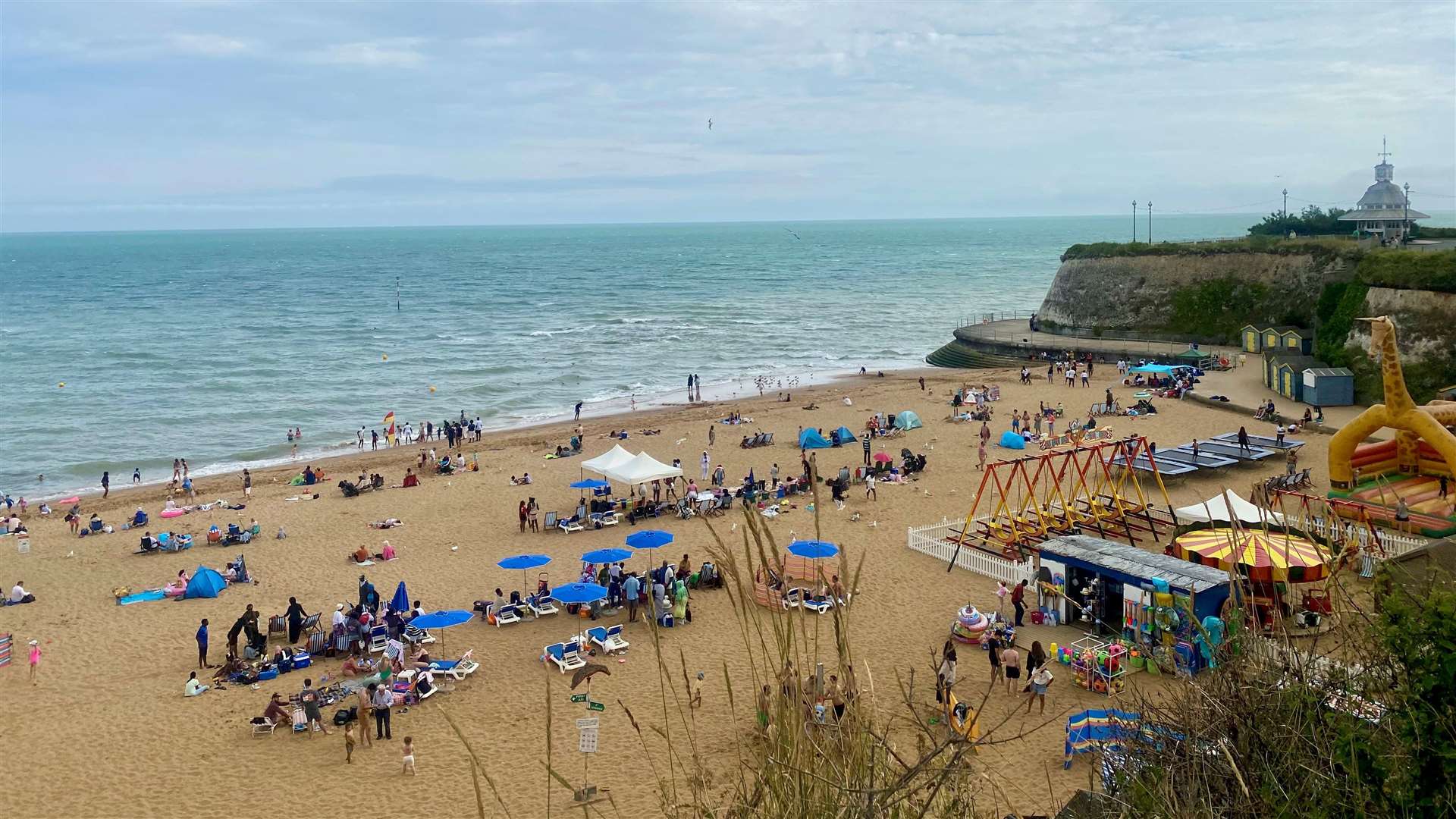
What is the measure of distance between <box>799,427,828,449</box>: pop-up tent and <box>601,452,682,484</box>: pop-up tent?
736cm

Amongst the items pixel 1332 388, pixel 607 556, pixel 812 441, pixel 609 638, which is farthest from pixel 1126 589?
pixel 1332 388

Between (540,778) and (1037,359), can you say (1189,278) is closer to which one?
(1037,359)

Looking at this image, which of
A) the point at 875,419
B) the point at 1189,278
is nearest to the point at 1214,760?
the point at 875,419

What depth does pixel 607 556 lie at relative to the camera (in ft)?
57.4

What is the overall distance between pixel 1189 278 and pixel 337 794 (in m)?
47.3

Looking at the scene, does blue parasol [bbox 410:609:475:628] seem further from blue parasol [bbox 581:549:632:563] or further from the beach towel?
the beach towel

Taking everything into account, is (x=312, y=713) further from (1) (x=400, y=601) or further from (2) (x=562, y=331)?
(2) (x=562, y=331)

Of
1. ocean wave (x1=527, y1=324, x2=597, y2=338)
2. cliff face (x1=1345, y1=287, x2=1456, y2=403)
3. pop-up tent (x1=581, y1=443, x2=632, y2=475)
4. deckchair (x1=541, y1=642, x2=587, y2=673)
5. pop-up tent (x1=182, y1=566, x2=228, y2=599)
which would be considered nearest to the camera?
deckchair (x1=541, y1=642, x2=587, y2=673)

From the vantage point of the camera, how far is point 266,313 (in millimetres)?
85500

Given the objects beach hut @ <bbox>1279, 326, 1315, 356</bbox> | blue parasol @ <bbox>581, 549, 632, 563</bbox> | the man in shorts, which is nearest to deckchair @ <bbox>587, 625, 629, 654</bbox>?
blue parasol @ <bbox>581, 549, 632, 563</bbox>

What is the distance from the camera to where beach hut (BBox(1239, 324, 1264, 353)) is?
140ft

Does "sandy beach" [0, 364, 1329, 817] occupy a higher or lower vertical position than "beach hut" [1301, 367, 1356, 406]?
lower

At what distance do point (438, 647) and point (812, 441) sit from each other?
1602 centimetres

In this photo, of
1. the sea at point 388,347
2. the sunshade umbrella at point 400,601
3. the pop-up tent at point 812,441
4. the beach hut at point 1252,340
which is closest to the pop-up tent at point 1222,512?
the sea at point 388,347
